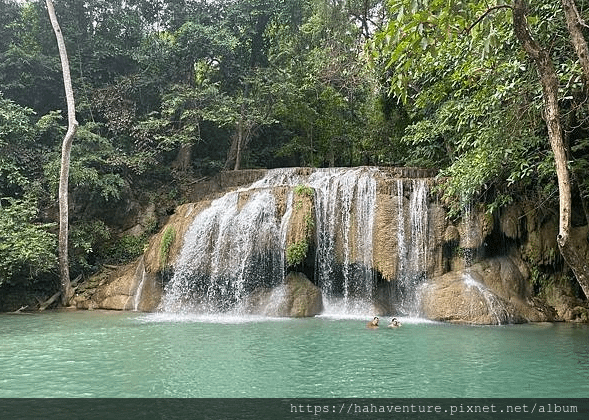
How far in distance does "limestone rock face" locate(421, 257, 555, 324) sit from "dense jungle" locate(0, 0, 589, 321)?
667 mm

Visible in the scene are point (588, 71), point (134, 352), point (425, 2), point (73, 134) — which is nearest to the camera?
point (425, 2)

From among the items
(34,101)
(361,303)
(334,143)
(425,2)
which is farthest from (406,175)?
(34,101)

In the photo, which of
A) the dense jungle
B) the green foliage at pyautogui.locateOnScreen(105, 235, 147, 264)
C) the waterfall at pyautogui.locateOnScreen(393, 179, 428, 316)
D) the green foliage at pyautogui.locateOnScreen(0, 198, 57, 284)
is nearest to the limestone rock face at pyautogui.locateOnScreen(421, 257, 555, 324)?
the waterfall at pyautogui.locateOnScreen(393, 179, 428, 316)

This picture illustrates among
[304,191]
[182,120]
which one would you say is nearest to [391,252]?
[304,191]

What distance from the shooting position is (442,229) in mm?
13164

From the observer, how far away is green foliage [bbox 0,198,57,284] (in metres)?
12.9

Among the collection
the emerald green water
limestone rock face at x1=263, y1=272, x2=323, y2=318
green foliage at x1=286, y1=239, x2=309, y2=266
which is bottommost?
the emerald green water

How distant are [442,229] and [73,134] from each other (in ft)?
35.9

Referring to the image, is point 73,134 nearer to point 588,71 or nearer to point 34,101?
point 34,101

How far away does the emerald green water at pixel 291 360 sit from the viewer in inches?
241

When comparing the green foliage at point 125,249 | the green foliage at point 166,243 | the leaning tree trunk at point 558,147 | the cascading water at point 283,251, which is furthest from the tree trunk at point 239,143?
the leaning tree trunk at point 558,147

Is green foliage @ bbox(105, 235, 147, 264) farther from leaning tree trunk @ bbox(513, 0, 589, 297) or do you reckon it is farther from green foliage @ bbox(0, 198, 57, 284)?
leaning tree trunk @ bbox(513, 0, 589, 297)

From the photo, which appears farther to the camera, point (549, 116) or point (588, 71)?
point (549, 116)

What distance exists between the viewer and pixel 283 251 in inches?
525
